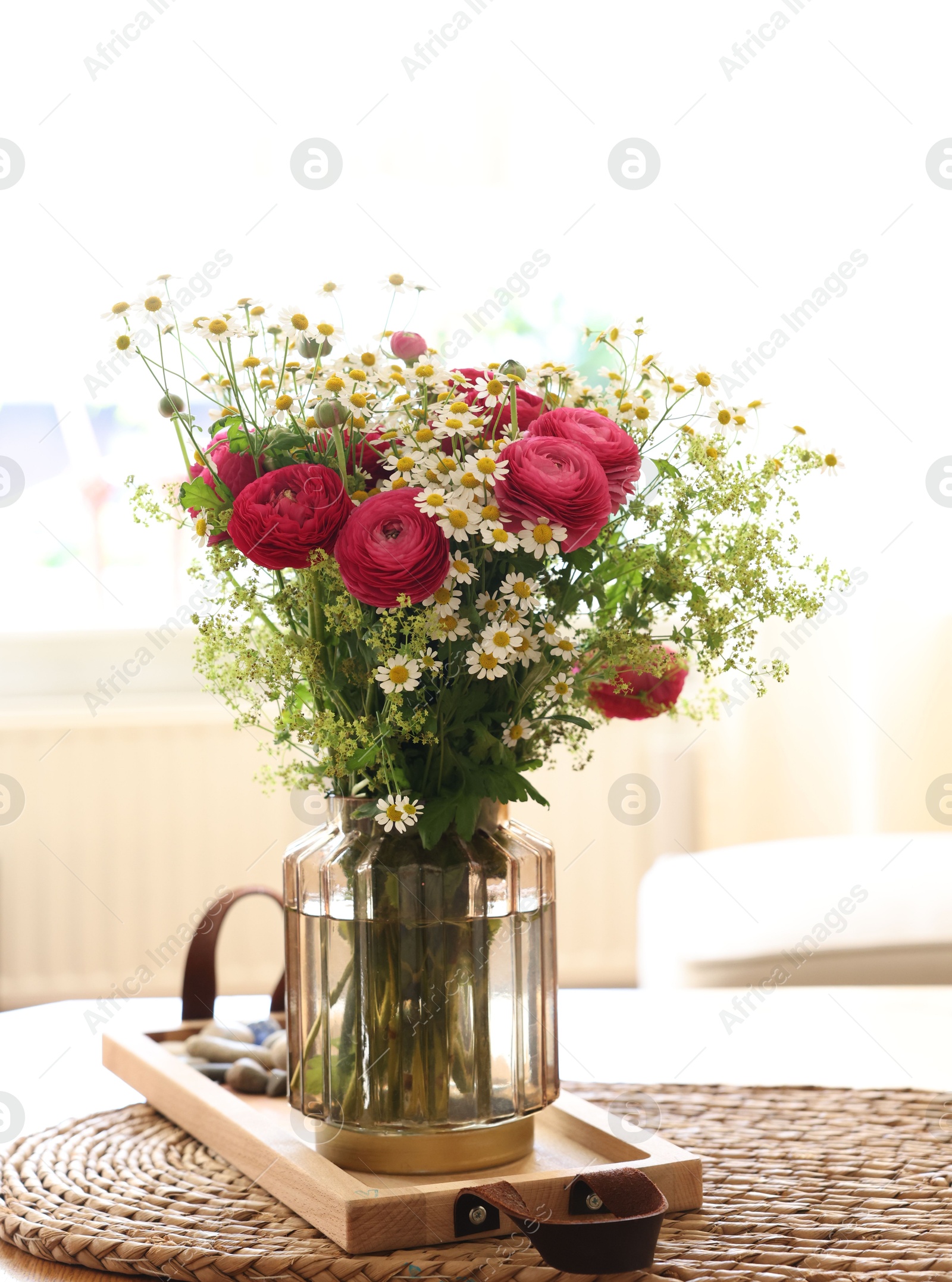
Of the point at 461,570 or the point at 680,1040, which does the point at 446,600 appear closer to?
the point at 461,570

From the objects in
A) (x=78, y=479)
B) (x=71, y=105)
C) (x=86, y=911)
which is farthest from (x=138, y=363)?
(x=86, y=911)

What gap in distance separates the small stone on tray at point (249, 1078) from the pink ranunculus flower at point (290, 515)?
486 mm

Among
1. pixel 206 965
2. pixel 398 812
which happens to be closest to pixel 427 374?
pixel 398 812

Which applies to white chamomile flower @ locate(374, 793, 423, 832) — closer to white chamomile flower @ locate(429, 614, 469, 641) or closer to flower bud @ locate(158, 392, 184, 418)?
white chamomile flower @ locate(429, 614, 469, 641)

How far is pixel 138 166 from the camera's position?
3270mm

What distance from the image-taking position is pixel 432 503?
30.0 inches

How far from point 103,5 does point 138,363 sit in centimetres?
82

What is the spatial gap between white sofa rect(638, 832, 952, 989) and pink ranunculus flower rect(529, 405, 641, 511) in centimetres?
133

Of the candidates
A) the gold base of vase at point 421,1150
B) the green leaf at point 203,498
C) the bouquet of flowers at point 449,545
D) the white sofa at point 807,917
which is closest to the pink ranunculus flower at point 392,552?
the bouquet of flowers at point 449,545

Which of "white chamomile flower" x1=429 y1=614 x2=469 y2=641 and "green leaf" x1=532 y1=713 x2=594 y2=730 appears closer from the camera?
"white chamomile flower" x1=429 y1=614 x2=469 y2=641

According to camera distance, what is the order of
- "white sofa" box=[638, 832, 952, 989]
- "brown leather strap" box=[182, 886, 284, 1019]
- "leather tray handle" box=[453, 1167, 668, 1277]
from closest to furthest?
1. "leather tray handle" box=[453, 1167, 668, 1277]
2. "brown leather strap" box=[182, 886, 284, 1019]
3. "white sofa" box=[638, 832, 952, 989]

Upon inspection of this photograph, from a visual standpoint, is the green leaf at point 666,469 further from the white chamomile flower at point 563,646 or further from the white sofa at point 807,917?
the white sofa at point 807,917

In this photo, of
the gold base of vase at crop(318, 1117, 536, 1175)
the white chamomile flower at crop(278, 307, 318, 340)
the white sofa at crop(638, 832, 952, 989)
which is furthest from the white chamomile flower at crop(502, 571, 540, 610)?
the white sofa at crop(638, 832, 952, 989)

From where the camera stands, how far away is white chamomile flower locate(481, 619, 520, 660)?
0.79 m
